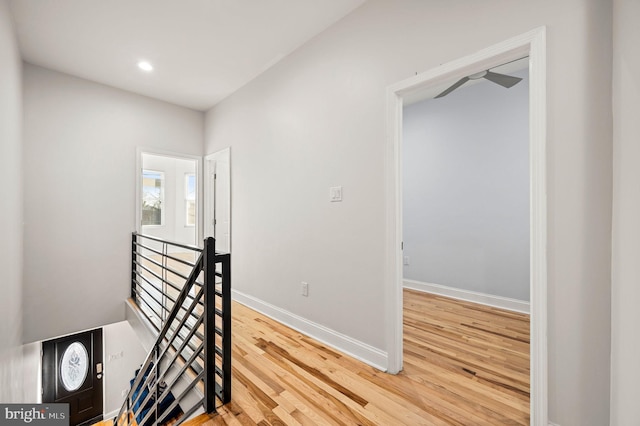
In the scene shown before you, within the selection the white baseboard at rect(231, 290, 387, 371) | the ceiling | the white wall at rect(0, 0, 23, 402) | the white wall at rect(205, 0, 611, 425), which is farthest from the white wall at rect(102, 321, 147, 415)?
the ceiling

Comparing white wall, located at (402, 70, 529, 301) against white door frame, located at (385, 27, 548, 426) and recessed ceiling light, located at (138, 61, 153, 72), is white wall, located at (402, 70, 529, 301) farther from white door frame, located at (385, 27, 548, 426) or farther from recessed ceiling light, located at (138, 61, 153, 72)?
recessed ceiling light, located at (138, 61, 153, 72)

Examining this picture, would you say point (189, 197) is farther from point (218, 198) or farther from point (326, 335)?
point (326, 335)

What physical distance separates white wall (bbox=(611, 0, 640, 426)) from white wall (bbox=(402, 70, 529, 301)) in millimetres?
2238

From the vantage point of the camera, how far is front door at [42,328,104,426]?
4871 mm

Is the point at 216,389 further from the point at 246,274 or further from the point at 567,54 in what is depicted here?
the point at 567,54

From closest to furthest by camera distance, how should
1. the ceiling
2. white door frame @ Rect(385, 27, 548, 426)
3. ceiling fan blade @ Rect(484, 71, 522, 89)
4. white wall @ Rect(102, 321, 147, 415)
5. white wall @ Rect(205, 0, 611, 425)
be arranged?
white wall @ Rect(205, 0, 611, 425) < white door frame @ Rect(385, 27, 548, 426) < the ceiling < ceiling fan blade @ Rect(484, 71, 522, 89) < white wall @ Rect(102, 321, 147, 415)

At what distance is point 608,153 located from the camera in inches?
48.6

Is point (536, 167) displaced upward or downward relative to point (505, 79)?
downward

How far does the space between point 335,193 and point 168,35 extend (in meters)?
2.16

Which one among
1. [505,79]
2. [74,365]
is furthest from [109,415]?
[505,79]

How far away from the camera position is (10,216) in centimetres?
232

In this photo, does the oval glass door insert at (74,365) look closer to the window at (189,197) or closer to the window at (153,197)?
the window at (153,197)

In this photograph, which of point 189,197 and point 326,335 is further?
point 189,197

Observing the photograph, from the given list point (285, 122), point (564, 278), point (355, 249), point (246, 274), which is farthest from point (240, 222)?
point (564, 278)
